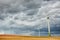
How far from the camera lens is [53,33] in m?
2.77

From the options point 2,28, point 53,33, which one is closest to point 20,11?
point 2,28

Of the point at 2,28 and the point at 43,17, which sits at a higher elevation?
the point at 43,17

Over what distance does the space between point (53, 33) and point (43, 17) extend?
0.36m

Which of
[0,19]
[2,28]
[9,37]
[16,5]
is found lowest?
[9,37]

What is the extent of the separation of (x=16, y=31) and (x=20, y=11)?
0.40m

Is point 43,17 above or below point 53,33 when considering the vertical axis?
above

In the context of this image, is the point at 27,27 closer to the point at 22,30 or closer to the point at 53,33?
the point at 22,30

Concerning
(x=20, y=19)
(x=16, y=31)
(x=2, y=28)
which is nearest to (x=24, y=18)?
(x=20, y=19)

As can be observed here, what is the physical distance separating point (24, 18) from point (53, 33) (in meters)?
0.63

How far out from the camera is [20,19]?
2861 millimetres

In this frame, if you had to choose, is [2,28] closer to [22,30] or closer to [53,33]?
[22,30]

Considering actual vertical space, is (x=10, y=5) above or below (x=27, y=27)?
above

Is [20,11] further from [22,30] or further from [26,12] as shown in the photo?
[22,30]

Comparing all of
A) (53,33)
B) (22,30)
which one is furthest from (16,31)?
(53,33)
